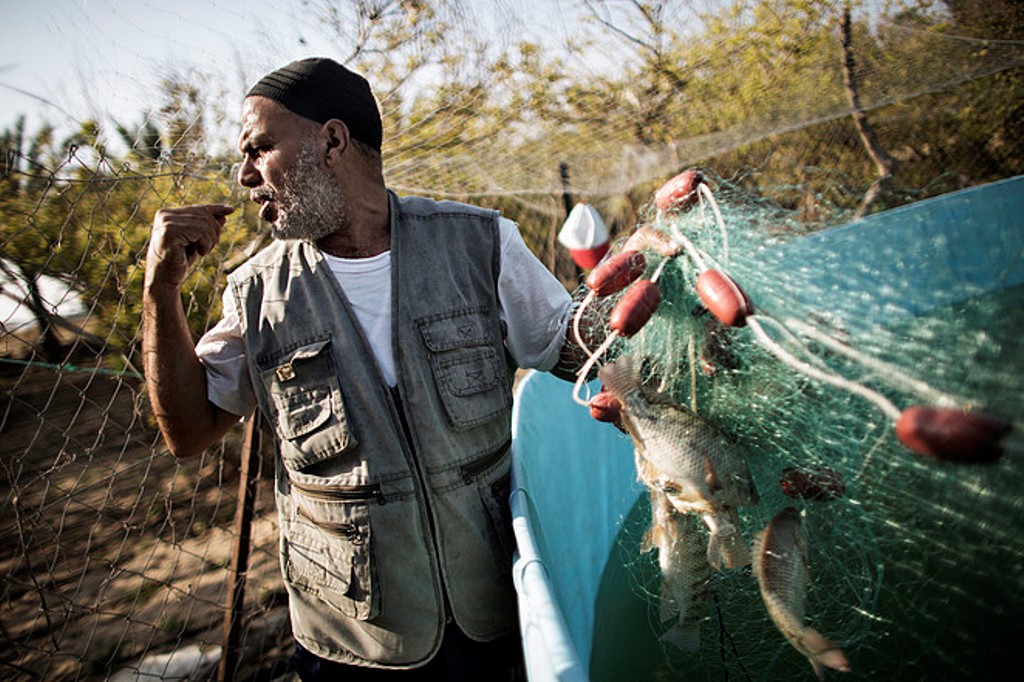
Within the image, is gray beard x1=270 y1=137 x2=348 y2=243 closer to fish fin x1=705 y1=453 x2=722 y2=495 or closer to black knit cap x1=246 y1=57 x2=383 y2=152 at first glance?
black knit cap x1=246 y1=57 x2=383 y2=152

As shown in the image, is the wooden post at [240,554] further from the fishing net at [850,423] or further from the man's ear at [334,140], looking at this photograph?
the fishing net at [850,423]

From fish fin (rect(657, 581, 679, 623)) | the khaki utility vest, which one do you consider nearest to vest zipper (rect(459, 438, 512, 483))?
the khaki utility vest

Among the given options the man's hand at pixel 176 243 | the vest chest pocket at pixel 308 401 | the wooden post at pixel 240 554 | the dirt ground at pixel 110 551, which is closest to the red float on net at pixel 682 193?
the vest chest pocket at pixel 308 401

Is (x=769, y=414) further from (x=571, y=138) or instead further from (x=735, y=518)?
(x=571, y=138)

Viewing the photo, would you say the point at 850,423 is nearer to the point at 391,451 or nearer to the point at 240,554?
the point at 391,451

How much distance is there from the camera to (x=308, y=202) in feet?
5.55

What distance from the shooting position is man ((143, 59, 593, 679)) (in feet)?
5.22

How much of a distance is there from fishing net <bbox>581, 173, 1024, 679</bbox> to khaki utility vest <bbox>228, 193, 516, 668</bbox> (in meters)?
0.48

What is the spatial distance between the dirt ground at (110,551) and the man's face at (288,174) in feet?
3.36

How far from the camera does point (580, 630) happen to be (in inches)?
79.0

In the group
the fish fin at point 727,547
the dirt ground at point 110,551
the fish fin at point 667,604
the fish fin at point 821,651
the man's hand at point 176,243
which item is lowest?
the dirt ground at point 110,551

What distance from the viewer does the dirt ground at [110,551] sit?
8.83 feet

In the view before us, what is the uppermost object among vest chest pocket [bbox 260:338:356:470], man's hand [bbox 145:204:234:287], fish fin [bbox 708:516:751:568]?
man's hand [bbox 145:204:234:287]

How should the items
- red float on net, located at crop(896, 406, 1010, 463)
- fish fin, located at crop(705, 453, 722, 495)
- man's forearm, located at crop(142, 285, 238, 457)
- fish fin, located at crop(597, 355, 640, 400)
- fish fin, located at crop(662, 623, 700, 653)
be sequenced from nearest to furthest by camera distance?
red float on net, located at crop(896, 406, 1010, 463) → fish fin, located at crop(705, 453, 722, 495) → fish fin, located at crop(597, 355, 640, 400) → fish fin, located at crop(662, 623, 700, 653) → man's forearm, located at crop(142, 285, 238, 457)
